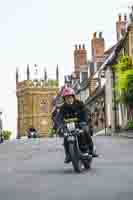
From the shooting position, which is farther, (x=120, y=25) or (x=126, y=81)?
(x=120, y=25)

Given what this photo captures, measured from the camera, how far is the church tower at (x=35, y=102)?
172m

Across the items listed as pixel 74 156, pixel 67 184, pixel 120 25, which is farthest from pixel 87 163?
pixel 120 25

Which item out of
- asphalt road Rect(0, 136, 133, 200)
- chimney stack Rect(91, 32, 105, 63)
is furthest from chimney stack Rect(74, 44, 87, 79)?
asphalt road Rect(0, 136, 133, 200)

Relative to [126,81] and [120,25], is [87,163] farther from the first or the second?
[120,25]

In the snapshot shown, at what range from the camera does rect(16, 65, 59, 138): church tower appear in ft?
565

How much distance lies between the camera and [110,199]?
8.69 meters

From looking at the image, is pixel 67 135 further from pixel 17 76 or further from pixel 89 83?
pixel 17 76

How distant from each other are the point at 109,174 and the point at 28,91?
533ft

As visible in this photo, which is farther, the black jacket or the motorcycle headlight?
the black jacket

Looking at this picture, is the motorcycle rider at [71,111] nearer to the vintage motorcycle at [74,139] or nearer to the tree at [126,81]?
the vintage motorcycle at [74,139]

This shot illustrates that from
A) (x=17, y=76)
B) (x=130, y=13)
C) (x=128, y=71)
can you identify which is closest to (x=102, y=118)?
(x=130, y=13)

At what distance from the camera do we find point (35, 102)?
573 ft

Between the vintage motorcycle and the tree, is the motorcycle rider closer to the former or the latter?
the vintage motorcycle

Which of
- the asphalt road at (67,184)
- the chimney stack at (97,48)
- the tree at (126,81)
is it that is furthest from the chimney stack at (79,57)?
the asphalt road at (67,184)
